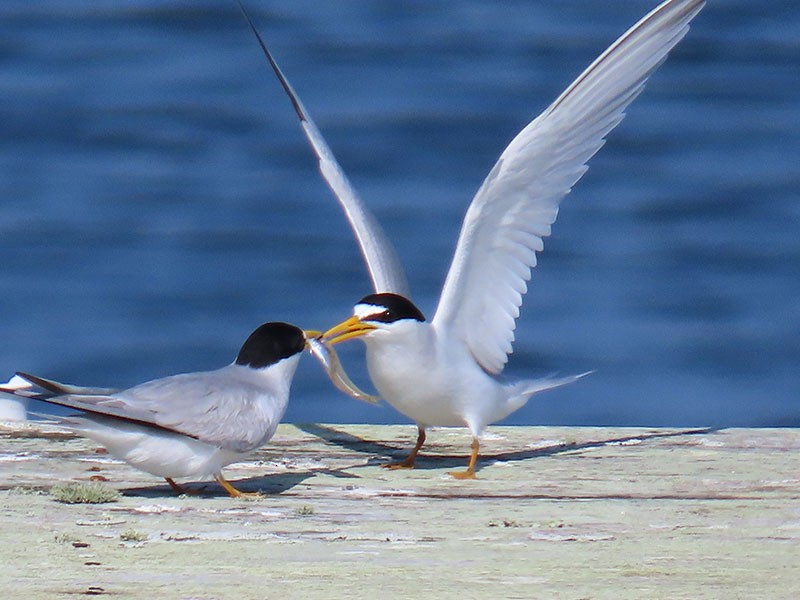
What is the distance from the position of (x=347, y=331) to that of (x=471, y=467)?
71 centimetres

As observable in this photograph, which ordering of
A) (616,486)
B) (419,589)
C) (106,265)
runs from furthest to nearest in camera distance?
1. (106,265)
2. (616,486)
3. (419,589)

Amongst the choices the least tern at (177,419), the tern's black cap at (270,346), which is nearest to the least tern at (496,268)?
the tern's black cap at (270,346)

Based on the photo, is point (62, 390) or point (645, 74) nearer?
point (62, 390)

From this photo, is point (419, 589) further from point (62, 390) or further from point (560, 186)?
point (560, 186)

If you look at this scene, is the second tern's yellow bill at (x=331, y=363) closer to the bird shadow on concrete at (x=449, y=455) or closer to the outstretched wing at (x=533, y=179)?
the bird shadow on concrete at (x=449, y=455)

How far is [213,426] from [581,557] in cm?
131

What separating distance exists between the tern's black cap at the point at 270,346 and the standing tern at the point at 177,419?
0.54 ft

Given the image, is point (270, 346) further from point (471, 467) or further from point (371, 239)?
point (371, 239)

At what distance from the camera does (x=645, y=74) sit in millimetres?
5715

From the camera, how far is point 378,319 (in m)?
5.53

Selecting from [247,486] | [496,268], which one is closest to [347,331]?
[496,268]

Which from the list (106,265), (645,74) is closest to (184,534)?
(645,74)

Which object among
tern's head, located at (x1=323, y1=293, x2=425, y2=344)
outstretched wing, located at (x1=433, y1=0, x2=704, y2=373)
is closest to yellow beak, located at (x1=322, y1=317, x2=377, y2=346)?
tern's head, located at (x1=323, y1=293, x2=425, y2=344)

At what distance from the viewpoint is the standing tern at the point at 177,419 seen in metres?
4.58
